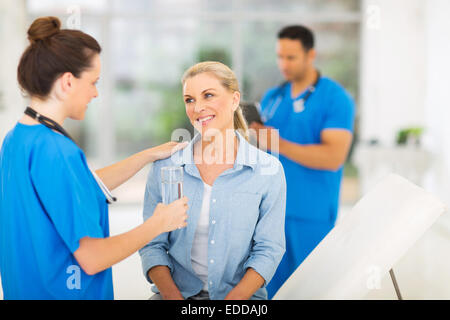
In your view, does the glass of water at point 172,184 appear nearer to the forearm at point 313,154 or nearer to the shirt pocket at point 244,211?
the shirt pocket at point 244,211

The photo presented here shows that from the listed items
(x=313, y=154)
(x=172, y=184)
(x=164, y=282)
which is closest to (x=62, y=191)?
(x=172, y=184)

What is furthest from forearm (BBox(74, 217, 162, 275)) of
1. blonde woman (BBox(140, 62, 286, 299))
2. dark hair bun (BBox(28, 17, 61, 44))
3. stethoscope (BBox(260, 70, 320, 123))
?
stethoscope (BBox(260, 70, 320, 123))

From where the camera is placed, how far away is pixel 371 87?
5219 millimetres

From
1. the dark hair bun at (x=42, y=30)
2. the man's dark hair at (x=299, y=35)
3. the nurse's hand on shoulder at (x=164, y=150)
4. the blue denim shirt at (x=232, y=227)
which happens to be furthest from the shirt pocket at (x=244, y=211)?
the man's dark hair at (x=299, y=35)

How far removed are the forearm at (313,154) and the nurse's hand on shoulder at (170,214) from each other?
101cm

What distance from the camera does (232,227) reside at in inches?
56.1

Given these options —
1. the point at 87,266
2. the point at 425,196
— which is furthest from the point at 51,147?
the point at 425,196

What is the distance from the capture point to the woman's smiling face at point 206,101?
57.4 inches

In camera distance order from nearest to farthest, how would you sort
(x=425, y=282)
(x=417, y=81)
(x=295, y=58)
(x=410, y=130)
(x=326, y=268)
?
(x=326, y=268), (x=295, y=58), (x=425, y=282), (x=410, y=130), (x=417, y=81)

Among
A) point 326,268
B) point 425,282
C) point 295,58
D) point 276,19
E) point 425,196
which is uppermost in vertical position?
point 276,19

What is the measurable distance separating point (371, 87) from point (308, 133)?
3310 mm

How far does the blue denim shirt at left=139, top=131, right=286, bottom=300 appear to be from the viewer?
1423 mm

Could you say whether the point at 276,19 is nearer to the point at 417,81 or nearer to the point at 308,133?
the point at 417,81
